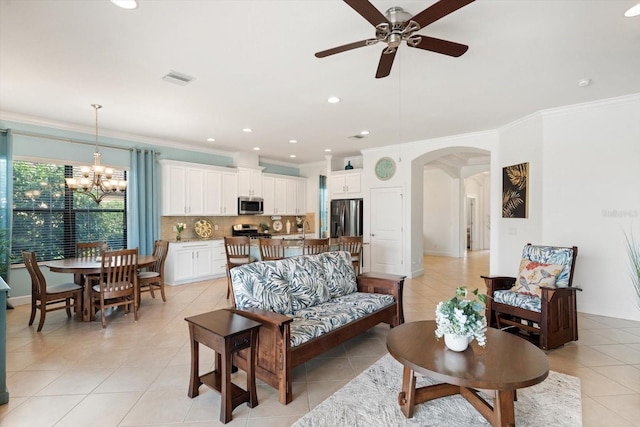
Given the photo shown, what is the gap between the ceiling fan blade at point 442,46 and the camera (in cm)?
220

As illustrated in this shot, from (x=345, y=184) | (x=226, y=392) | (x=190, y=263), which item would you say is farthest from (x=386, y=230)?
(x=226, y=392)

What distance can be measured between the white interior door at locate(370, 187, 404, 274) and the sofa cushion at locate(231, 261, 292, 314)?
4.23 m

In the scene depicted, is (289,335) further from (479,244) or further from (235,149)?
(479,244)

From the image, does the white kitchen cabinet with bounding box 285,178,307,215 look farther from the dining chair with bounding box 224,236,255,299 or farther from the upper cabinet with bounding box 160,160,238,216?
the dining chair with bounding box 224,236,255,299

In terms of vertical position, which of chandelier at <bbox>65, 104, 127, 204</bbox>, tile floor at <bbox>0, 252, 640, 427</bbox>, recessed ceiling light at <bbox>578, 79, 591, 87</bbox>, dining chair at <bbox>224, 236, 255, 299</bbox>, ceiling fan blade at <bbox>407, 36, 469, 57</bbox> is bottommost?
tile floor at <bbox>0, 252, 640, 427</bbox>

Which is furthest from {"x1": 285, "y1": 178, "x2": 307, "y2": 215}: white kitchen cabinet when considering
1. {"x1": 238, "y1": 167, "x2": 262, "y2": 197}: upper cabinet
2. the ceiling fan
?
the ceiling fan

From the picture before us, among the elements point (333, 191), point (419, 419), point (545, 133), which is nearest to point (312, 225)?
point (333, 191)

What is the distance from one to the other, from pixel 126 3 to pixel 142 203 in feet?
14.2

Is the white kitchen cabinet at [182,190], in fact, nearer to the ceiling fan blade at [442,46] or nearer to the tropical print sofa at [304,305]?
the tropical print sofa at [304,305]

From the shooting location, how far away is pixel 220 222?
729 cm

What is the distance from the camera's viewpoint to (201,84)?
3.53m

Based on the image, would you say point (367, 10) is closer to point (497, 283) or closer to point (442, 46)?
point (442, 46)

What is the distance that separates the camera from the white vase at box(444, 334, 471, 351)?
2.04 meters

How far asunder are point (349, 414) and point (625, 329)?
3.79m
